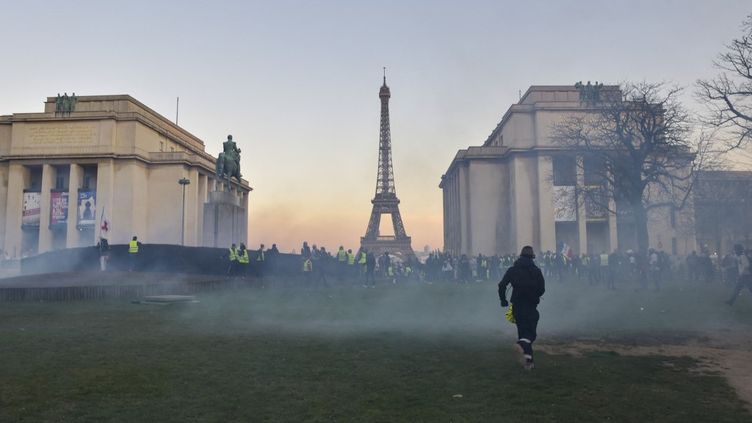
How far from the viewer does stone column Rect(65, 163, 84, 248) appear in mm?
57781

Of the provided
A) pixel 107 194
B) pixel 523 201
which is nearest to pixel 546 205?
pixel 523 201

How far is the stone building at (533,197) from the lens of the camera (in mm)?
55125

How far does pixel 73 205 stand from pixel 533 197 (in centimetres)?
4875

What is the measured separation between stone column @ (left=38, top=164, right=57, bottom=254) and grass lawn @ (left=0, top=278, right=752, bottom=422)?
50.4 metres

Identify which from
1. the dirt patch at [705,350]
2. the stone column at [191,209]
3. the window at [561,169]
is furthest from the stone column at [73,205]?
the dirt patch at [705,350]

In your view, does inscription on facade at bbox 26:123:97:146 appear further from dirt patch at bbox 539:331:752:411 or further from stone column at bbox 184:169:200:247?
dirt patch at bbox 539:331:752:411

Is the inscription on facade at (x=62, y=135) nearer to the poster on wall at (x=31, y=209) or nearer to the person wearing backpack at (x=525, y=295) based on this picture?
the poster on wall at (x=31, y=209)

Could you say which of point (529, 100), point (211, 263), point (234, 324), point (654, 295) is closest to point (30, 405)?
point (234, 324)

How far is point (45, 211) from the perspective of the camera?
5859 centimetres

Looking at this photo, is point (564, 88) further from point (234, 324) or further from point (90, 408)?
point (90, 408)

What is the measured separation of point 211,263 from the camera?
27.6 meters

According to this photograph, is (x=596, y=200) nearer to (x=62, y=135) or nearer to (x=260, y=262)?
(x=260, y=262)

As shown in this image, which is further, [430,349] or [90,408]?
[430,349]

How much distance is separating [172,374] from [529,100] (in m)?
56.8
